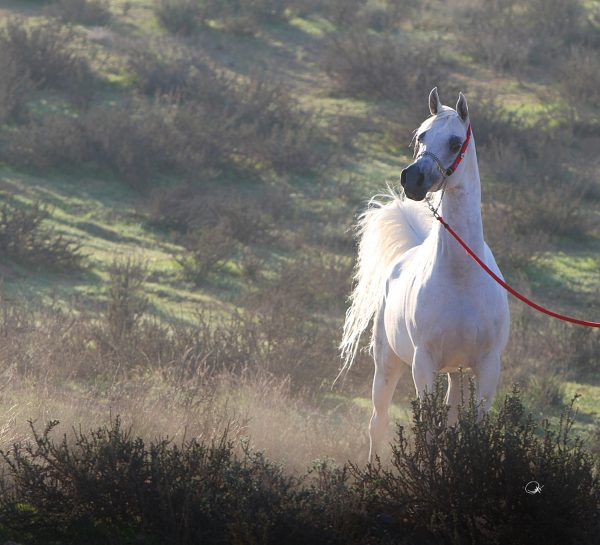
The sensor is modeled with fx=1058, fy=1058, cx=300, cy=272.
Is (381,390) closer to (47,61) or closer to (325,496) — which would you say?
(325,496)

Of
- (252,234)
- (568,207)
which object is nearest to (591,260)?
(568,207)

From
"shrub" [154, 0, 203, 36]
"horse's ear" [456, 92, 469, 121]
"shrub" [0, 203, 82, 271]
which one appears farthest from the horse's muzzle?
"shrub" [154, 0, 203, 36]

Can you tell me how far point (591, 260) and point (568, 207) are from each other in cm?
83

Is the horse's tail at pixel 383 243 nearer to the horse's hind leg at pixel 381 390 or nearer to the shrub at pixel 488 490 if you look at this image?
the horse's hind leg at pixel 381 390

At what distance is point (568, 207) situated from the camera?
11742 mm

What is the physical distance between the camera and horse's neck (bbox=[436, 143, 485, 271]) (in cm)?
477

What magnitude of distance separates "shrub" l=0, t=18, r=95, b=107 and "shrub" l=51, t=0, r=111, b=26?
2268 millimetres

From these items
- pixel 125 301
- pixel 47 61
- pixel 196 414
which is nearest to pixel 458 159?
pixel 196 414

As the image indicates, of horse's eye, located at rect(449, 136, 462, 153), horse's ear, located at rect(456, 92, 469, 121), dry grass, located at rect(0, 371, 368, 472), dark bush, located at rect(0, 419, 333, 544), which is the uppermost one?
horse's ear, located at rect(456, 92, 469, 121)

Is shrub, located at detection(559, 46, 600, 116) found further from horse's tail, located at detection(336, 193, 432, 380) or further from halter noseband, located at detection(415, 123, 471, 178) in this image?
halter noseband, located at detection(415, 123, 471, 178)

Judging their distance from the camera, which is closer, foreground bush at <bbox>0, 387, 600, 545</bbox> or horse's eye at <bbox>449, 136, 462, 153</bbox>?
foreground bush at <bbox>0, 387, 600, 545</bbox>

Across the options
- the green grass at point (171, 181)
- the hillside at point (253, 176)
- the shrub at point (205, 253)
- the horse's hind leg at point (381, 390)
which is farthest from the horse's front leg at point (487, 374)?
the shrub at point (205, 253)

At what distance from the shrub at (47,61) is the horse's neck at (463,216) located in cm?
955

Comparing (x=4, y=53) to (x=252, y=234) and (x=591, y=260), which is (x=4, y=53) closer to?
(x=252, y=234)
